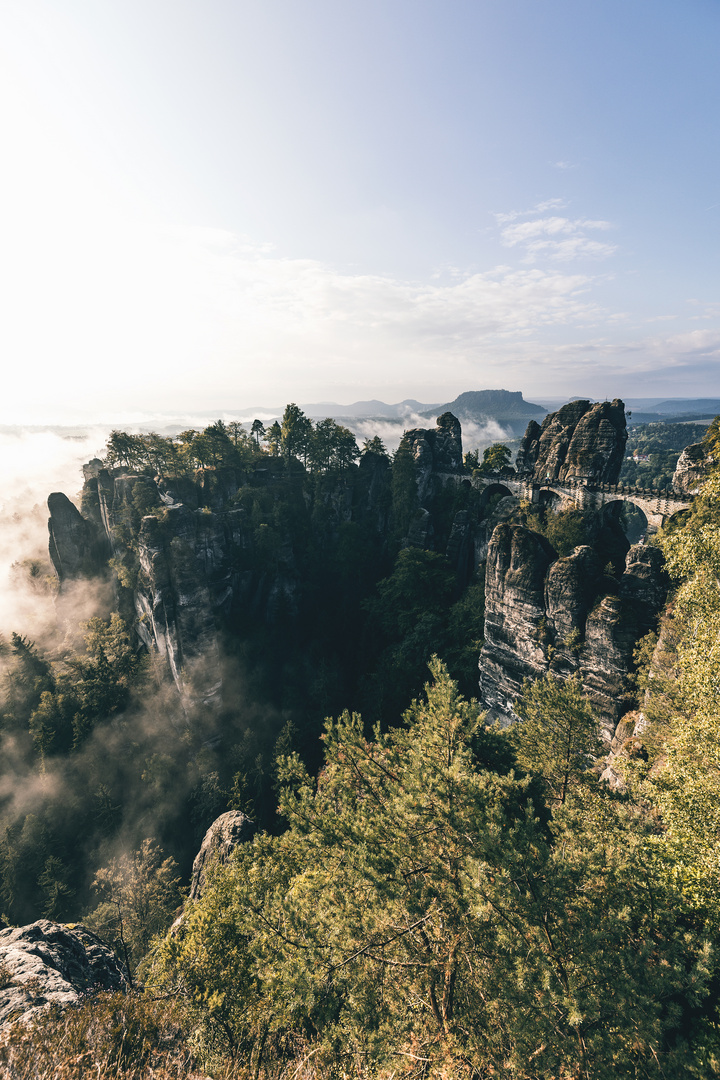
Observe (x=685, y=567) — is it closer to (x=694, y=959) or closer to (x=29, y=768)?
(x=694, y=959)

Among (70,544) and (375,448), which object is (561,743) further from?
(70,544)

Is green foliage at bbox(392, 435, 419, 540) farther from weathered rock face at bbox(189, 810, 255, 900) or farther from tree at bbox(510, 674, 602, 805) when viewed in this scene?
tree at bbox(510, 674, 602, 805)

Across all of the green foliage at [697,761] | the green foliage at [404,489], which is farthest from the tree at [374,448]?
the green foliage at [697,761]

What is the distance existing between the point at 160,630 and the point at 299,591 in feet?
58.5

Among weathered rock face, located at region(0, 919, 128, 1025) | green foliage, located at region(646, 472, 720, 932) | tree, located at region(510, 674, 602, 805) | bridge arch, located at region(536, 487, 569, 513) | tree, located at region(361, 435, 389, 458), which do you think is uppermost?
tree, located at region(361, 435, 389, 458)

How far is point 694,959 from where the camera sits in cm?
920

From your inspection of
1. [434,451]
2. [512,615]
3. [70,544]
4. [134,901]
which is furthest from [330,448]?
[134,901]

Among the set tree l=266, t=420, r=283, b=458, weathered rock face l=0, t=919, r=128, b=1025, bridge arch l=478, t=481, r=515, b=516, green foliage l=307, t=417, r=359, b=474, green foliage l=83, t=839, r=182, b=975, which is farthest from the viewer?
tree l=266, t=420, r=283, b=458

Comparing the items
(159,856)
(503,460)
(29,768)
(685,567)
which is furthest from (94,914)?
(503,460)

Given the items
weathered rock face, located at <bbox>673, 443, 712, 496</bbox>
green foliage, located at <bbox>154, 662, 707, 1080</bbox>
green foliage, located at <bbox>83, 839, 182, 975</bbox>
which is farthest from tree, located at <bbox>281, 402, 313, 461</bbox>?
green foliage, located at <bbox>154, 662, 707, 1080</bbox>

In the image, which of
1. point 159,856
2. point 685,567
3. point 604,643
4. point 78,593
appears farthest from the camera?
point 78,593

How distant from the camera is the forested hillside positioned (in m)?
8.78

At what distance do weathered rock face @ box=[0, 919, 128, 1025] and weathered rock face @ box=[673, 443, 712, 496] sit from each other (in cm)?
4890

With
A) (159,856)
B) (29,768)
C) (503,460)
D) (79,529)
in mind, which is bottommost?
(159,856)
